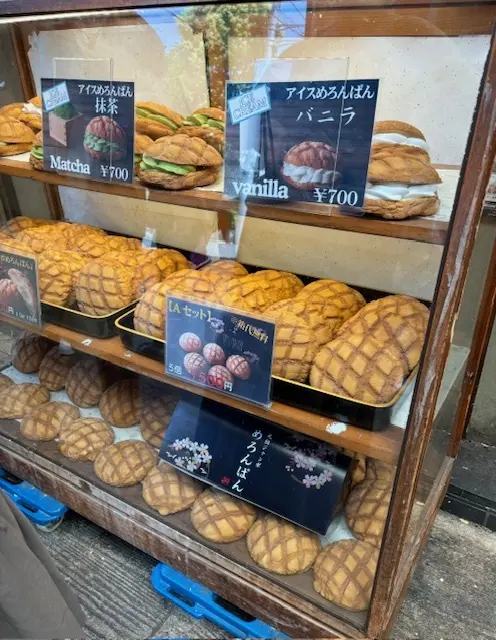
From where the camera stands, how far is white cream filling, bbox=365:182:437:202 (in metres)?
0.95

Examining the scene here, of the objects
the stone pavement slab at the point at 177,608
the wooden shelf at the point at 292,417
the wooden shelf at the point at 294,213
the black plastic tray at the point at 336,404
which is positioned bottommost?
the stone pavement slab at the point at 177,608

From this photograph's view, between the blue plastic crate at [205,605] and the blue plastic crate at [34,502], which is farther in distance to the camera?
the blue plastic crate at [34,502]

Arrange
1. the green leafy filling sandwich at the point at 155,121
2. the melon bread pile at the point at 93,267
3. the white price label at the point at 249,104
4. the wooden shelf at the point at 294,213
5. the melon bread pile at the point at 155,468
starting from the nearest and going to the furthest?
the wooden shelf at the point at 294,213, the white price label at the point at 249,104, the melon bread pile at the point at 155,468, the green leafy filling sandwich at the point at 155,121, the melon bread pile at the point at 93,267

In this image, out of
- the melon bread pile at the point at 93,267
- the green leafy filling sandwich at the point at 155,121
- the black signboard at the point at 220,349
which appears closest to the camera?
the black signboard at the point at 220,349

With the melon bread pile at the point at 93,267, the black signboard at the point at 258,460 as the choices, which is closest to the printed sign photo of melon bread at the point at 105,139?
the melon bread pile at the point at 93,267

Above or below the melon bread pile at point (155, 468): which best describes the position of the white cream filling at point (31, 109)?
above

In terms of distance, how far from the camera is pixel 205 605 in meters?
1.42

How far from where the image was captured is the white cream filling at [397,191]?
0.95m

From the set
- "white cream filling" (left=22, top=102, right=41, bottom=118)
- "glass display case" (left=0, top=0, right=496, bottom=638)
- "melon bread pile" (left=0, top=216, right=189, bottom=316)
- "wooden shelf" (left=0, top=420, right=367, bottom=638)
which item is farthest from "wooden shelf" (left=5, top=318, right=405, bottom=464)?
"white cream filling" (left=22, top=102, right=41, bottom=118)

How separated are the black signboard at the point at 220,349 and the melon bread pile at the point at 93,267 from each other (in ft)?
0.98

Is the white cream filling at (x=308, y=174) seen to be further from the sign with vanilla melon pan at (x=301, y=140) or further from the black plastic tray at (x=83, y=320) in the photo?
the black plastic tray at (x=83, y=320)

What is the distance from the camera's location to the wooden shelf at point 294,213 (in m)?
0.93

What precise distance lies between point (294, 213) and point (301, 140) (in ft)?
0.47

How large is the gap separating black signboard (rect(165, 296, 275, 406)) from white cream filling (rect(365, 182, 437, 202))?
1.17 feet
